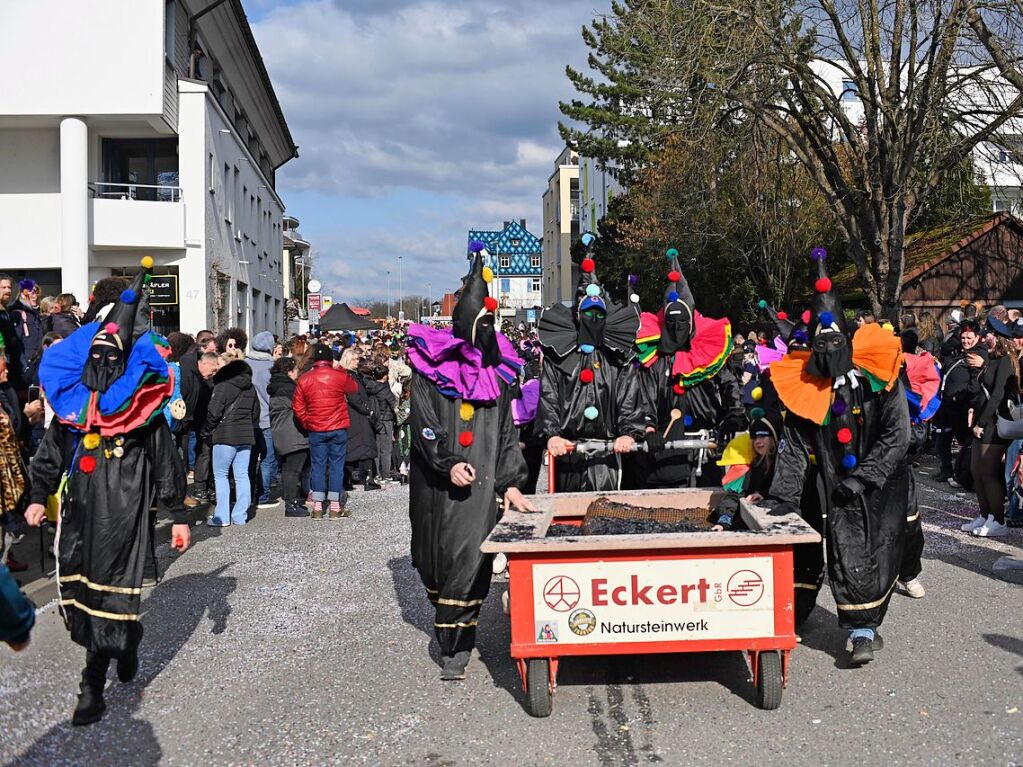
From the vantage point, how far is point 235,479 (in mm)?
11156

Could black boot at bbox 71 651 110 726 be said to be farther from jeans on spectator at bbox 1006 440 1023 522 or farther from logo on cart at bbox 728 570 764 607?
jeans on spectator at bbox 1006 440 1023 522

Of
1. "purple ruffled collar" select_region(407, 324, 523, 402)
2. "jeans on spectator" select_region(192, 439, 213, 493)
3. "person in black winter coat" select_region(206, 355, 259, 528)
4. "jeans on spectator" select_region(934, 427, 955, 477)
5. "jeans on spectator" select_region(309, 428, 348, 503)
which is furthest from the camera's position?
"jeans on spectator" select_region(934, 427, 955, 477)

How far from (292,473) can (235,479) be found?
91 centimetres

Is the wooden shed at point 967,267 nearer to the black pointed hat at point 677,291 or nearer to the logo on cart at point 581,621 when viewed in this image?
the black pointed hat at point 677,291

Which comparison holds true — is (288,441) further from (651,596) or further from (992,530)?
(651,596)

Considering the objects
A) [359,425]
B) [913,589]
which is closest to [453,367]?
[913,589]

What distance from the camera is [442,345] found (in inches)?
230

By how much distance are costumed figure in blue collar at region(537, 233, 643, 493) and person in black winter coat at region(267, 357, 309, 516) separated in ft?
16.1

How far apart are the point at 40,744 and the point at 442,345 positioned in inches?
110

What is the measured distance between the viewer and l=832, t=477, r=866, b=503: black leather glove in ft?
18.2

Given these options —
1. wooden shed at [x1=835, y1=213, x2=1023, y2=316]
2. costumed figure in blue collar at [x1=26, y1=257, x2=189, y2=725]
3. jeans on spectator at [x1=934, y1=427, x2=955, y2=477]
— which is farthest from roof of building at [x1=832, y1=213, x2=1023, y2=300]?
costumed figure in blue collar at [x1=26, y1=257, x2=189, y2=725]

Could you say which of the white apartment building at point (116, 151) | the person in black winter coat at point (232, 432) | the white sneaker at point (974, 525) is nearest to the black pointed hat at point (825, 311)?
the white sneaker at point (974, 525)

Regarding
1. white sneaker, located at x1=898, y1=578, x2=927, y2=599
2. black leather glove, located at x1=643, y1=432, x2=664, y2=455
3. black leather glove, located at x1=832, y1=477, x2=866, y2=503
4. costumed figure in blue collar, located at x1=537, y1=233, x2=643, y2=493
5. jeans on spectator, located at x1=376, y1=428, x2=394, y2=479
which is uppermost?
costumed figure in blue collar, located at x1=537, y1=233, x2=643, y2=493

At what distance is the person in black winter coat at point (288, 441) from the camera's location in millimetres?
11836
